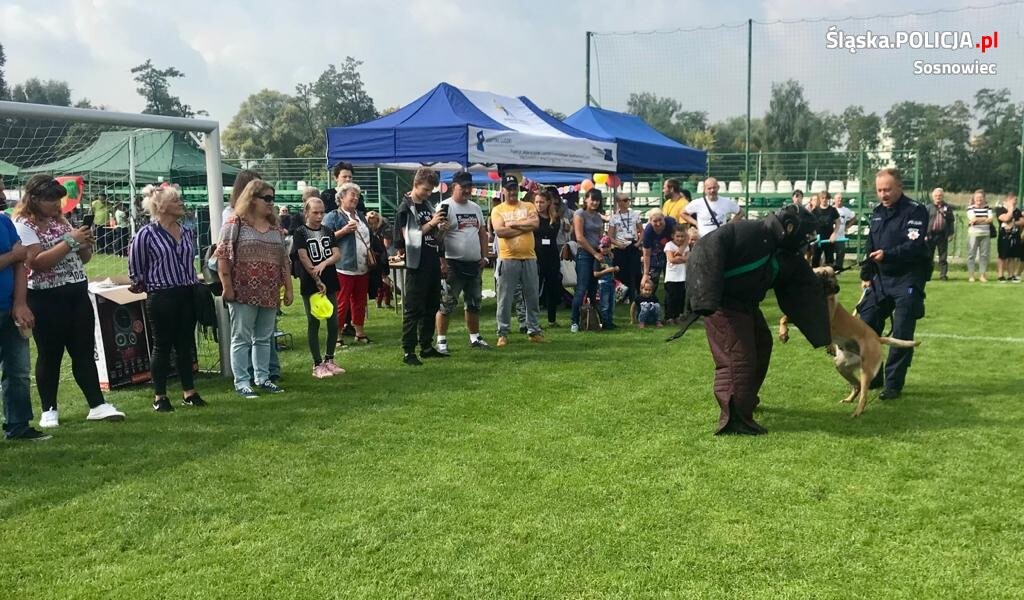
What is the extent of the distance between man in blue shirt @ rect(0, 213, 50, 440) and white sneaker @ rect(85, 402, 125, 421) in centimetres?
38

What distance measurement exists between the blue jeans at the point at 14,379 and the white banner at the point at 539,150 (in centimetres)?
540

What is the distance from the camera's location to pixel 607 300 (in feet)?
31.2

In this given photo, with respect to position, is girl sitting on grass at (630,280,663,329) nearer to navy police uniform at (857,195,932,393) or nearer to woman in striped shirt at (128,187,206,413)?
navy police uniform at (857,195,932,393)

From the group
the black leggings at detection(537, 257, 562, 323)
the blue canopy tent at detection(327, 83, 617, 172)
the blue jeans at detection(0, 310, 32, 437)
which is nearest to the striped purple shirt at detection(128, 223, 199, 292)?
the blue jeans at detection(0, 310, 32, 437)

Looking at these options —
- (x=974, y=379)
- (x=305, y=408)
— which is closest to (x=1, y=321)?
(x=305, y=408)

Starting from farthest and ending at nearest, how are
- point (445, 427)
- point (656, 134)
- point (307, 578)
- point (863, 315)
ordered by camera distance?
point (656, 134)
point (863, 315)
point (445, 427)
point (307, 578)

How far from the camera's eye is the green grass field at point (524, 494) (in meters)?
3.24

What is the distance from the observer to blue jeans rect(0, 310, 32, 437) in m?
5.12

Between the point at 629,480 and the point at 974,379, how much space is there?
163 inches

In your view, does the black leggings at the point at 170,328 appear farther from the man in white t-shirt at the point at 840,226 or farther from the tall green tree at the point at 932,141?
the tall green tree at the point at 932,141

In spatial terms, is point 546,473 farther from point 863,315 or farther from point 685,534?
point 863,315

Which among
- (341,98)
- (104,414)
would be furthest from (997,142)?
(341,98)

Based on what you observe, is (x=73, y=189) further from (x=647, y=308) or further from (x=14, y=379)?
(x=647, y=308)

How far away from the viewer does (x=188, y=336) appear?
19.6 ft
